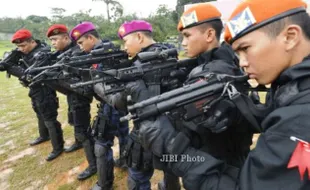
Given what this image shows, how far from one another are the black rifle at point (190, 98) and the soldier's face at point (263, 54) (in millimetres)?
215

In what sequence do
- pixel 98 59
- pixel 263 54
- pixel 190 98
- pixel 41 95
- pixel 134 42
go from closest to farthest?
1. pixel 263 54
2. pixel 190 98
3. pixel 134 42
4. pixel 98 59
5. pixel 41 95

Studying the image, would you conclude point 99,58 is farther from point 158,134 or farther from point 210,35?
point 158,134

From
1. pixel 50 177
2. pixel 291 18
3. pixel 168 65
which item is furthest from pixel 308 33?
pixel 50 177

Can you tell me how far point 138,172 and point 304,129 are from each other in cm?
201

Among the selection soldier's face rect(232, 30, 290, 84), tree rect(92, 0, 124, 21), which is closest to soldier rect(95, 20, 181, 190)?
soldier's face rect(232, 30, 290, 84)

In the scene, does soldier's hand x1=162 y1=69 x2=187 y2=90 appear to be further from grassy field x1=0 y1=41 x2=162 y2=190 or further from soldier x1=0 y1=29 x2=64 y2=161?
soldier x1=0 y1=29 x2=64 y2=161

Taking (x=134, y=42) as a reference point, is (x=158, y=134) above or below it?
below

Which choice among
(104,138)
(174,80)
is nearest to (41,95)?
(104,138)

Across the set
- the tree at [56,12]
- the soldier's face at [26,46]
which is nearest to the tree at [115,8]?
the tree at [56,12]

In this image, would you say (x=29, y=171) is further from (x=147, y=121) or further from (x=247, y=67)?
(x=247, y=67)

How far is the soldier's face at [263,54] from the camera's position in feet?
3.41

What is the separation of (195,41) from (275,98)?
104cm

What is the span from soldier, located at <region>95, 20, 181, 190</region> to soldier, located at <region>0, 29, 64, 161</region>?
187 cm

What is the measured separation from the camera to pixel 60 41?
4.16 metres
